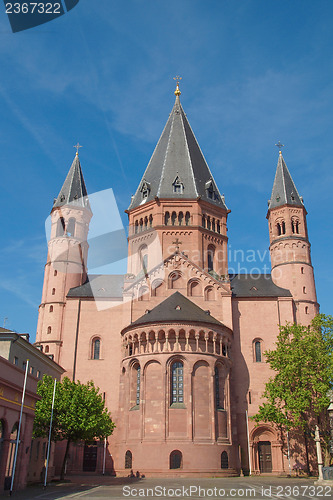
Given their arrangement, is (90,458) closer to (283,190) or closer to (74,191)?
(74,191)

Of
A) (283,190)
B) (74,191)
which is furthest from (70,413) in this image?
(283,190)

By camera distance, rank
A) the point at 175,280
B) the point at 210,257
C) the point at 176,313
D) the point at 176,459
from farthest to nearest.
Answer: the point at 210,257, the point at 175,280, the point at 176,313, the point at 176,459

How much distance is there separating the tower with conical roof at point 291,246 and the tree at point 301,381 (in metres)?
9.55

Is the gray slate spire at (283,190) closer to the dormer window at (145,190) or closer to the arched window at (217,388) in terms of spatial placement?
the dormer window at (145,190)

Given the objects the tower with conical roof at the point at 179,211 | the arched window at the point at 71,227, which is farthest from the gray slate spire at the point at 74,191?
the tower with conical roof at the point at 179,211

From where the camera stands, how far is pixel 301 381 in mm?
43500

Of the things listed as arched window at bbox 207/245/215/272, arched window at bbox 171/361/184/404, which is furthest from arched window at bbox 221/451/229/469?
arched window at bbox 207/245/215/272

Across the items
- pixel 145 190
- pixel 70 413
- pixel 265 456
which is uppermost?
pixel 145 190

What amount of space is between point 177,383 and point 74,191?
31.4m

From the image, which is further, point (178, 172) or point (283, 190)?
point (178, 172)

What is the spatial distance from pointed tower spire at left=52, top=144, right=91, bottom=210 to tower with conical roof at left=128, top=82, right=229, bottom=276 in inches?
260

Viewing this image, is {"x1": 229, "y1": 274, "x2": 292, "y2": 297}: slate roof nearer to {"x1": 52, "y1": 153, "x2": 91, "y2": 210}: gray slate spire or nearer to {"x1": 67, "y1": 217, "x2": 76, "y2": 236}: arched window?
{"x1": 67, "y1": 217, "x2": 76, "y2": 236}: arched window

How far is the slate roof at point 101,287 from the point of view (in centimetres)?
5594

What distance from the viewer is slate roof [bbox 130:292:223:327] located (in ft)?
147
